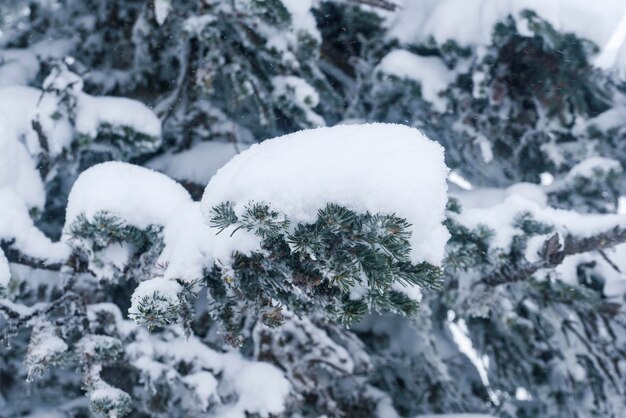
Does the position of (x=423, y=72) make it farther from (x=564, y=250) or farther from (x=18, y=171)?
(x=18, y=171)

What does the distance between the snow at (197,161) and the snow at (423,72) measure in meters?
1.32

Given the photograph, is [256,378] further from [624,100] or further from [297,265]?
[624,100]

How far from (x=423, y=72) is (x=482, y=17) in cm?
56

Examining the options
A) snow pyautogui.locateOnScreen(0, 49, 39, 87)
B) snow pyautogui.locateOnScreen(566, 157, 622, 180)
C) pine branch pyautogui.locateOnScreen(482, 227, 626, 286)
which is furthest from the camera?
snow pyautogui.locateOnScreen(0, 49, 39, 87)

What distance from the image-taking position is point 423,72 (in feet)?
12.6

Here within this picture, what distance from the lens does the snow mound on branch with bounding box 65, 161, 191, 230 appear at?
6.98 ft

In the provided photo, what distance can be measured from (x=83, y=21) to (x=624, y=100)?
14.0 feet

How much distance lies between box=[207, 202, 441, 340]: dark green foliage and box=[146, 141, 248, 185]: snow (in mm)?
2122

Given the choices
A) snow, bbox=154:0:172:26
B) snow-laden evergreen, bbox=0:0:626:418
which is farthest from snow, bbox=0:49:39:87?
snow, bbox=154:0:172:26

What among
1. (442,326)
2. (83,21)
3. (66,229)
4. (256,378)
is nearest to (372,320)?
(442,326)

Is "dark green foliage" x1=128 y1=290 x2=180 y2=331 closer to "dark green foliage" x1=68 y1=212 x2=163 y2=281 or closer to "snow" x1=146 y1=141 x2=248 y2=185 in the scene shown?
"dark green foliage" x1=68 y1=212 x2=163 y2=281

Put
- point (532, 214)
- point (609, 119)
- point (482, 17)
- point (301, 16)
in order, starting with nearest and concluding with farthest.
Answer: point (532, 214) < point (301, 16) < point (482, 17) < point (609, 119)

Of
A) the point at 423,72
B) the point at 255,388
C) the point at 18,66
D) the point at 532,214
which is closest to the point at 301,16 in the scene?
the point at 423,72

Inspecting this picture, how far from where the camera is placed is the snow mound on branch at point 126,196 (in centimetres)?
213
